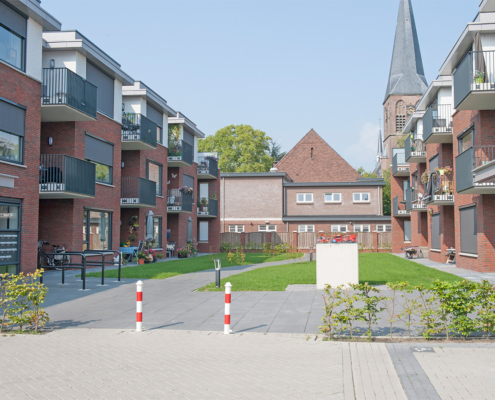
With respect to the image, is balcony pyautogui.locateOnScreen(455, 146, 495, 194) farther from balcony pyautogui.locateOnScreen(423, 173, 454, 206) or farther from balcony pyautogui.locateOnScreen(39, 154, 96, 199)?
balcony pyautogui.locateOnScreen(39, 154, 96, 199)

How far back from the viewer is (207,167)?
38.8 m

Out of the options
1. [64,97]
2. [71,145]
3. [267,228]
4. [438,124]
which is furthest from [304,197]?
[64,97]

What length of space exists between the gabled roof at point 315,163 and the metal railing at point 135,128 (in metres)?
30.0

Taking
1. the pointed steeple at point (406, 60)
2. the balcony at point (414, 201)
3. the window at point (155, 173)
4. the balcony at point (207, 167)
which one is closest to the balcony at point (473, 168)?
the balcony at point (414, 201)

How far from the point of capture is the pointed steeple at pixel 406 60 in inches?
2789

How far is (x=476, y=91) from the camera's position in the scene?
57.2ft

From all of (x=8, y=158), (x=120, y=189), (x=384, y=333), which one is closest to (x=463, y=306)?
(x=384, y=333)

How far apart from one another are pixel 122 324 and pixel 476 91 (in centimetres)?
1479

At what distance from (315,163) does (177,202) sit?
2595 cm

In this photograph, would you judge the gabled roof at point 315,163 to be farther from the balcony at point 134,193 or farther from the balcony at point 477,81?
the balcony at point 477,81

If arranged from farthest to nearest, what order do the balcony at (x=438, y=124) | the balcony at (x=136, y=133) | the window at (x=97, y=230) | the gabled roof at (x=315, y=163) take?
the gabled roof at (x=315, y=163)
the balcony at (x=136, y=133)
the balcony at (x=438, y=124)
the window at (x=97, y=230)

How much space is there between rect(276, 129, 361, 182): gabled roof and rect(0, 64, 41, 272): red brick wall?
3970 cm

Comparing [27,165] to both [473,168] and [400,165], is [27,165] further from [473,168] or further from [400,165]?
[400,165]

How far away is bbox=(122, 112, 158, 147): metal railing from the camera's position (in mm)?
25094
